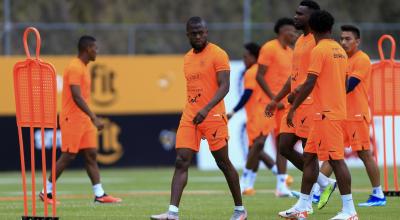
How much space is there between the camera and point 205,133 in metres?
13.2

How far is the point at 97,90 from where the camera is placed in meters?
26.8

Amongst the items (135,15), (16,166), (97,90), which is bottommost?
(16,166)

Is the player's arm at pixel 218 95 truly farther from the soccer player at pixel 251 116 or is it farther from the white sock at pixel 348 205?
the soccer player at pixel 251 116

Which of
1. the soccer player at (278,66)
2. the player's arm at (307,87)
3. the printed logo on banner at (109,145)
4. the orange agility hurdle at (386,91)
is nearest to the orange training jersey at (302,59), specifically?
the player's arm at (307,87)

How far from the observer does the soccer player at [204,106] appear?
13.1m

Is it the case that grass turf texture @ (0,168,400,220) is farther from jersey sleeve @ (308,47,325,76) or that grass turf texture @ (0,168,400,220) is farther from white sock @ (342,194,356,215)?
jersey sleeve @ (308,47,325,76)

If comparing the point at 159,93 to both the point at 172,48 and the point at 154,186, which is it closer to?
the point at 172,48

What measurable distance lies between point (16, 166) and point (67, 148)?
32.3 ft

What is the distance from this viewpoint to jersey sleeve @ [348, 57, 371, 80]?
613 inches

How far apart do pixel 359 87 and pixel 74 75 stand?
4.30m

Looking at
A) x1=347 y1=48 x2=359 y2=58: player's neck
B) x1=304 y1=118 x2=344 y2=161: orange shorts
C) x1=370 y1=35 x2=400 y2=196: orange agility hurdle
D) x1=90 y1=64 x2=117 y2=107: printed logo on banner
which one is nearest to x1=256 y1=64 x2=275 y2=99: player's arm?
x1=370 y1=35 x2=400 y2=196: orange agility hurdle

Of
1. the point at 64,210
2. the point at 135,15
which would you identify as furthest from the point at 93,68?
the point at 64,210

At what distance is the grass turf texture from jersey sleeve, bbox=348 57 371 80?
184cm

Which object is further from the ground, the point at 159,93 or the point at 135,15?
the point at 135,15
